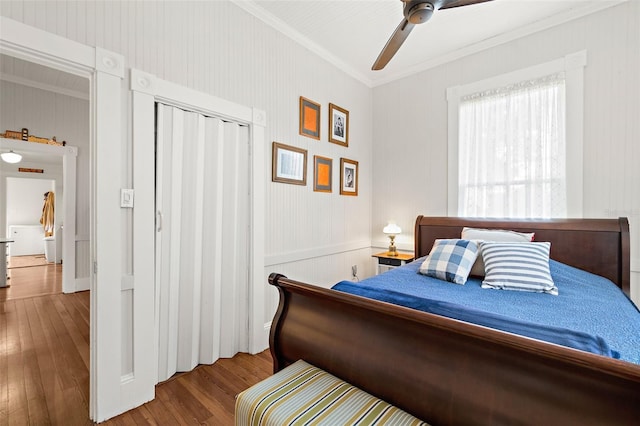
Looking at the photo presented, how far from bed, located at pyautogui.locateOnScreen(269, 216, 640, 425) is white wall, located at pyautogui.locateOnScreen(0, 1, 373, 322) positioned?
122cm

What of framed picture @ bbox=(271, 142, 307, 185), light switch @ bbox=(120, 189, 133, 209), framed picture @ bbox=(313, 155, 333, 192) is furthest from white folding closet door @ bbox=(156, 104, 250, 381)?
framed picture @ bbox=(313, 155, 333, 192)

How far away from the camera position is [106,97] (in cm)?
166

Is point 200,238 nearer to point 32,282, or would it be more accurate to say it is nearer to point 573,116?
point 573,116

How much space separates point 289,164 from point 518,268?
2.06 meters

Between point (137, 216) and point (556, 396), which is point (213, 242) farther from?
point (556, 396)

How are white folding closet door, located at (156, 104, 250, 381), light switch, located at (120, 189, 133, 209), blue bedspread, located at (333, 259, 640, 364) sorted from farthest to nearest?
white folding closet door, located at (156, 104, 250, 381) → light switch, located at (120, 189, 133, 209) → blue bedspread, located at (333, 259, 640, 364)

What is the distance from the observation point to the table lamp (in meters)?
3.45

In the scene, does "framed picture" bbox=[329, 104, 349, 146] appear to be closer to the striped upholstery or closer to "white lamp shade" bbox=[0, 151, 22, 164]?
the striped upholstery

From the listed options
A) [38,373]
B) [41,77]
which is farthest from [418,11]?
[41,77]

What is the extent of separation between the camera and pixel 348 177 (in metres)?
3.54

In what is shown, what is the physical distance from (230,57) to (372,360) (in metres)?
2.41

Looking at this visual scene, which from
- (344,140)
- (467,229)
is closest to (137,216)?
(344,140)

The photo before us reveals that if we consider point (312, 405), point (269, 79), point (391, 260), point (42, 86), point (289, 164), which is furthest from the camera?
point (42, 86)

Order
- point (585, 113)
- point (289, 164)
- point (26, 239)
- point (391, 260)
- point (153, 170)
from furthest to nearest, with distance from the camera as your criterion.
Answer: point (26, 239), point (391, 260), point (289, 164), point (585, 113), point (153, 170)
